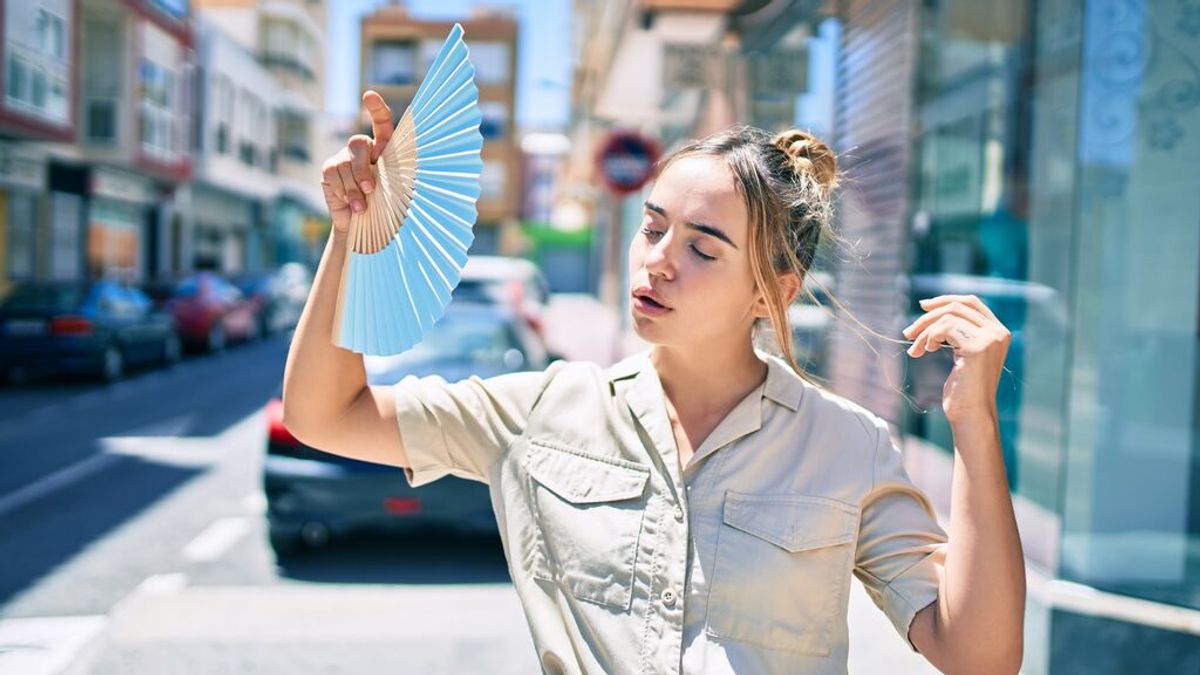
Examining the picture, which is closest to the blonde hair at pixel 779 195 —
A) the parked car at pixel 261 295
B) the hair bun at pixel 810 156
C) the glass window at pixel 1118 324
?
the hair bun at pixel 810 156

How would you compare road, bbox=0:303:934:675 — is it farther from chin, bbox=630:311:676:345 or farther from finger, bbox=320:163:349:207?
chin, bbox=630:311:676:345

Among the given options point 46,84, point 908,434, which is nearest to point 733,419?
point 908,434

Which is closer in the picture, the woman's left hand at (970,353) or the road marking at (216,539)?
the woman's left hand at (970,353)

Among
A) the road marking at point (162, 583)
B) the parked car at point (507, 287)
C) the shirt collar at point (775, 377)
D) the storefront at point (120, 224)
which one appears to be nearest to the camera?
the shirt collar at point (775, 377)

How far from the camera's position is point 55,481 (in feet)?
25.2

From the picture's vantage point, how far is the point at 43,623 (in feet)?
13.8

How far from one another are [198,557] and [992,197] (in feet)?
15.3

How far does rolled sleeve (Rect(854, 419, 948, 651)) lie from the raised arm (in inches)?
28.3

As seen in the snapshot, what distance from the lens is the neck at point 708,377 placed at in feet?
5.57

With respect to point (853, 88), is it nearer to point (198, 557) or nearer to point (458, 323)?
point (458, 323)

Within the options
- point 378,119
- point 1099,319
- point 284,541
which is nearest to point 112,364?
point 284,541

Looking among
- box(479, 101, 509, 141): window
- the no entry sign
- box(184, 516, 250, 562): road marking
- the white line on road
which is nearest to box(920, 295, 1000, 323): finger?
box(184, 516, 250, 562): road marking

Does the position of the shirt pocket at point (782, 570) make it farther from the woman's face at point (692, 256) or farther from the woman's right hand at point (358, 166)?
the woman's right hand at point (358, 166)

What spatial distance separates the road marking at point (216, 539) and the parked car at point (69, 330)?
25.7 feet
